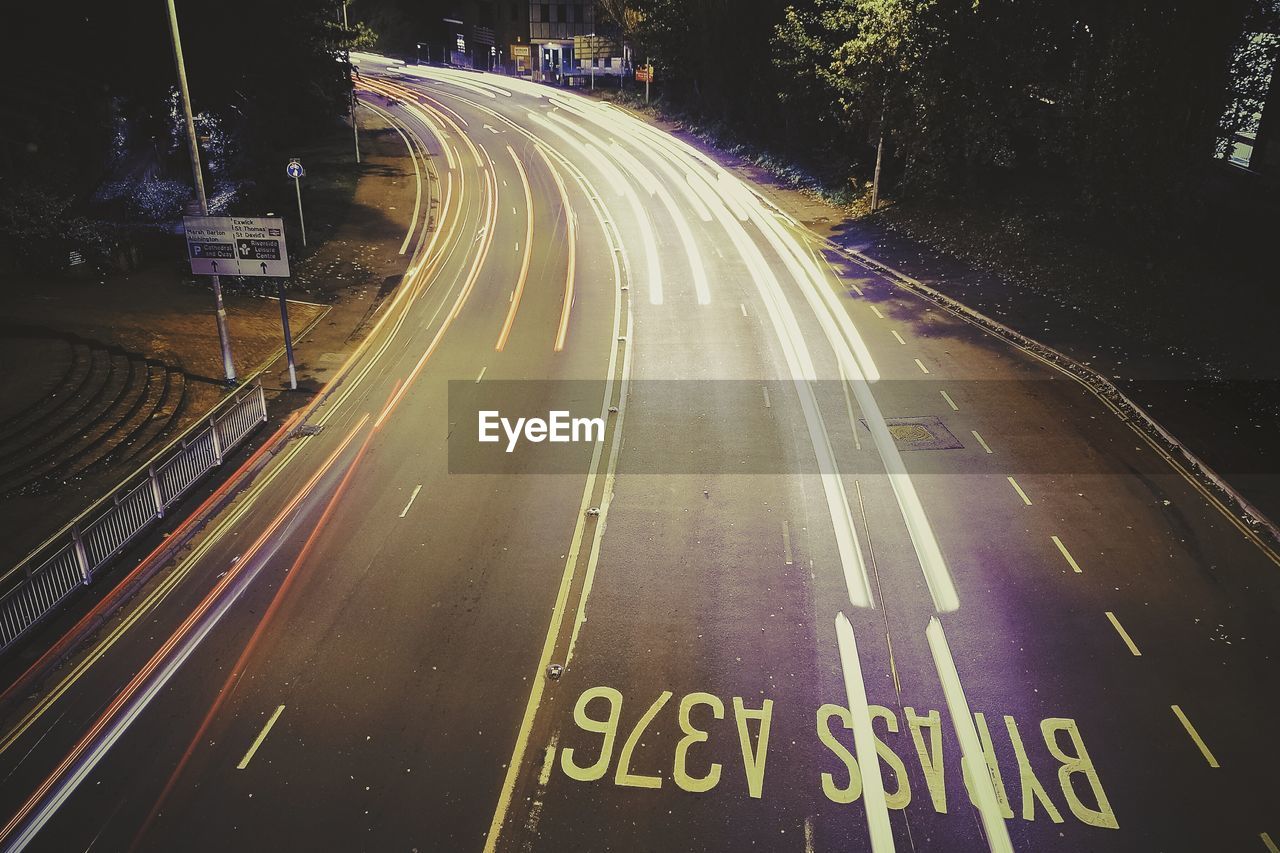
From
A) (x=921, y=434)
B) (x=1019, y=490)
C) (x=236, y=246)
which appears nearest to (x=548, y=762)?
(x=1019, y=490)

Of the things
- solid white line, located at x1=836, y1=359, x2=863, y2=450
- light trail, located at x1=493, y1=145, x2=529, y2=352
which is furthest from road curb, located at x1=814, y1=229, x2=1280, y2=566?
light trail, located at x1=493, y1=145, x2=529, y2=352

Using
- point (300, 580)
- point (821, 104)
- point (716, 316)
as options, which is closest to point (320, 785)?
point (300, 580)

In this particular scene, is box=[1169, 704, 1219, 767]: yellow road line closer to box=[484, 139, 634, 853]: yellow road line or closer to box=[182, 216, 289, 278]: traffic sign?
box=[484, 139, 634, 853]: yellow road line

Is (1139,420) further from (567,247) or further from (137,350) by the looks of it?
(137,350)

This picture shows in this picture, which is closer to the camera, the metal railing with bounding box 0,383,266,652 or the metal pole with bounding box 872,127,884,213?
the metal railing with bounding box 0,383,266,652

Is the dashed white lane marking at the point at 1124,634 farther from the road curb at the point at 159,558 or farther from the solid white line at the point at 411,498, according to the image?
the road curb at the point at 159,558
